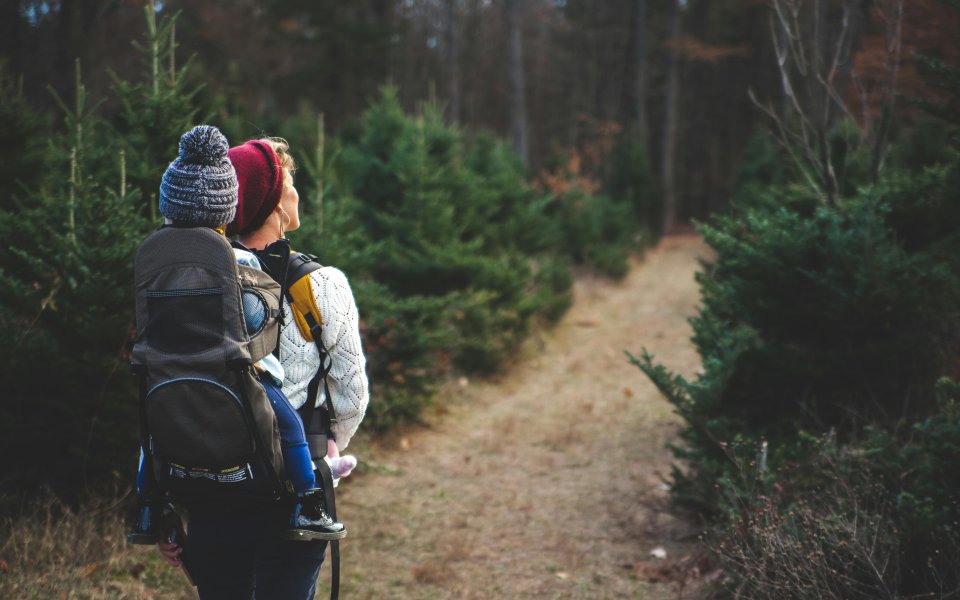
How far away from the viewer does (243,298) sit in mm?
2268

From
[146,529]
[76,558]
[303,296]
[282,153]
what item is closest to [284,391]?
[303,296]

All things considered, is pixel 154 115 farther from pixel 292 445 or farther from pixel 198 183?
pixel 292 445

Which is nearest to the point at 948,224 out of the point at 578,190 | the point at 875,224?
the point at 875,224

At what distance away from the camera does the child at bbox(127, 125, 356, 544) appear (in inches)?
87.9

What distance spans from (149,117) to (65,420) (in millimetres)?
1939

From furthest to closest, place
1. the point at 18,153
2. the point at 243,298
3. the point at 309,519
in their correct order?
the point at 18,153, the point at 309,519, the point at 243,298

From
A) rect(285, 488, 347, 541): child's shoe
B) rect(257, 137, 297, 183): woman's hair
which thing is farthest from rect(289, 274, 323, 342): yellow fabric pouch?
rect(285, 488, 347, 541): child's shoe

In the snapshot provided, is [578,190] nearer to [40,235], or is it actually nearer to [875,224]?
[875,224]

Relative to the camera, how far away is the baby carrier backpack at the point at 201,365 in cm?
214

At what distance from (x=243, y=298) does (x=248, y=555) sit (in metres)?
0.85

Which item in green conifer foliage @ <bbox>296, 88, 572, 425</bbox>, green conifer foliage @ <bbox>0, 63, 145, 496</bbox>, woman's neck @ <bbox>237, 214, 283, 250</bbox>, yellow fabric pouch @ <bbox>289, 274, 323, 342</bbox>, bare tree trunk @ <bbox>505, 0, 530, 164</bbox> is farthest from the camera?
bare tree trunk @ <bbox>505, 0, 530, 164</bbox>

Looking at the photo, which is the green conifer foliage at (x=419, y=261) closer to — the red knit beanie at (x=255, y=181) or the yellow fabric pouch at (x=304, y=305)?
the red knit beanie at (x=255, y=181)

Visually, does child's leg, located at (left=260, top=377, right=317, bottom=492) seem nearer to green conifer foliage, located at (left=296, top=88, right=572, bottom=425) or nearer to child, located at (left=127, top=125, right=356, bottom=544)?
child, located at (left=127, top=125, right=356, bottom=544)

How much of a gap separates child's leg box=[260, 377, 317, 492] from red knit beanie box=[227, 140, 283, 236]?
0.56 meters
